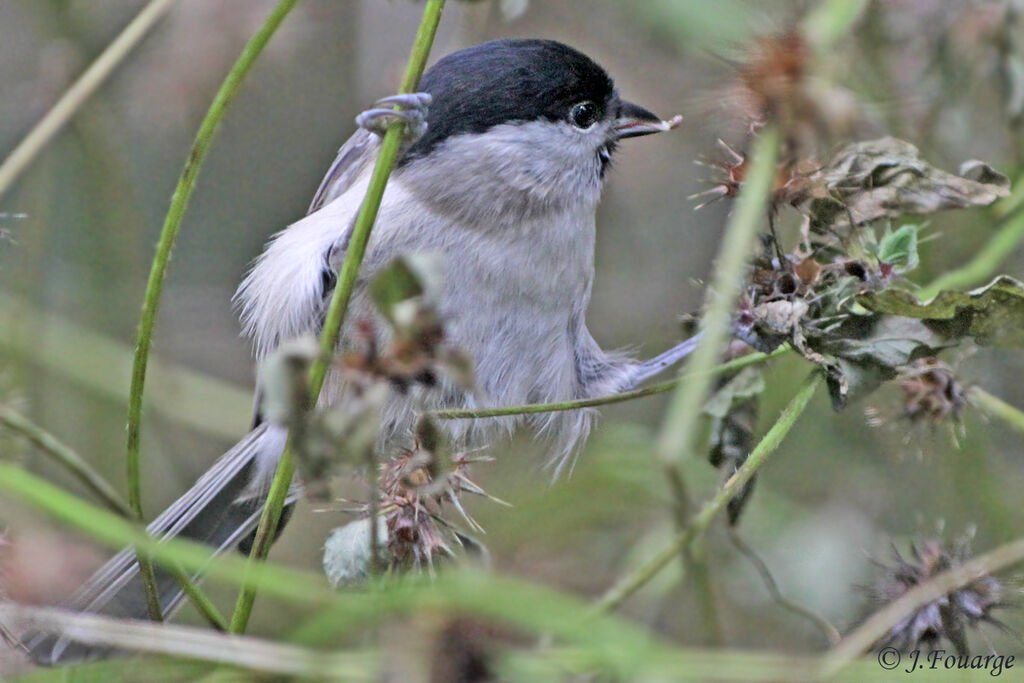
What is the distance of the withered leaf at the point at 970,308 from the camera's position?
144cm

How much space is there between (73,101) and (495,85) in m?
0.80

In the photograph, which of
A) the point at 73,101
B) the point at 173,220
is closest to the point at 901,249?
the point at 173,220

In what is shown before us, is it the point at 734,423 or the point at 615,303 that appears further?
the point at 615,303

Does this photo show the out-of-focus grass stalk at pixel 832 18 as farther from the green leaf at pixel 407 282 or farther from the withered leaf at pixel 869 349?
the green leaf at pixel 407 282

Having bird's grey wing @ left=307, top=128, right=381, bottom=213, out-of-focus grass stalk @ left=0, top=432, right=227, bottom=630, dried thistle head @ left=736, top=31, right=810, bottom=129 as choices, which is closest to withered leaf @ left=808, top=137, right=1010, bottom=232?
dried thistle head @ left=736, top=31, right=810, bottom=129

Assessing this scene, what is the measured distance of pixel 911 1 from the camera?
2.27 m

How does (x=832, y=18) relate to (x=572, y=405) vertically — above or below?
above

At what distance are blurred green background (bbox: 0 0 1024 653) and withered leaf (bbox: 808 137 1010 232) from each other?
0.25ft

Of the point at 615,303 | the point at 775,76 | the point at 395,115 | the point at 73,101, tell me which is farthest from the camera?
the point at 615,303

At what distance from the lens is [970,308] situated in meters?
1.49

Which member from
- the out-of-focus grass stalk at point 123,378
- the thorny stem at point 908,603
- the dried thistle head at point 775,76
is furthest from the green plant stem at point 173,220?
the out-of-focus grass stalk at point 123,378

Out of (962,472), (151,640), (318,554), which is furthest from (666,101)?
(151,640)

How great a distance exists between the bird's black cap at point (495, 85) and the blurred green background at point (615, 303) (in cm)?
9

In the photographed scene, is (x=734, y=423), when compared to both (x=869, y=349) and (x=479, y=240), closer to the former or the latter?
(x=869, y=349)
